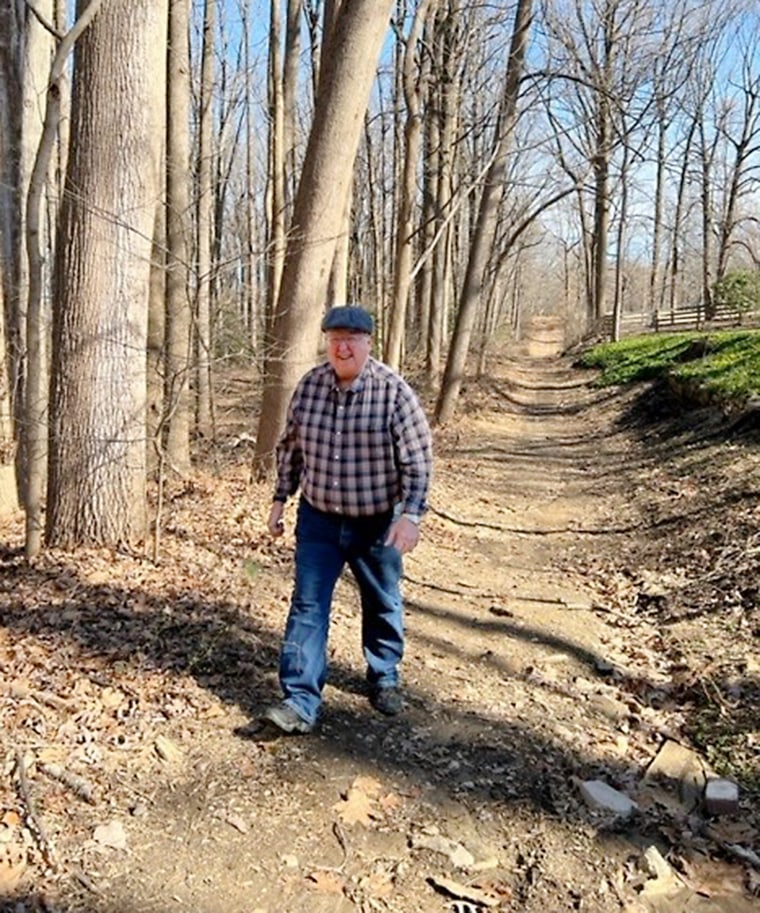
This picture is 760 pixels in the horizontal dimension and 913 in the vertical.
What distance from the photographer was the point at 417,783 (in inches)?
143

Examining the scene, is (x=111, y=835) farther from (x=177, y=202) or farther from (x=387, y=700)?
(x=177, y=202)

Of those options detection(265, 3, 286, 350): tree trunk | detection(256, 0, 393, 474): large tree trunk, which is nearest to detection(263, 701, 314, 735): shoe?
detection(256, 0, 393, 474): large tree trunk

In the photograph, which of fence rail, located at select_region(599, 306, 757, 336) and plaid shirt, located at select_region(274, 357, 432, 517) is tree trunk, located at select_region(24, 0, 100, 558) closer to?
plaid shirt, located at select_region(274, 357, 432, 517)

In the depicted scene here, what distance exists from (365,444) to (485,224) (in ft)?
38.7

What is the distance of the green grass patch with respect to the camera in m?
12.1

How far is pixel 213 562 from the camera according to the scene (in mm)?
6105

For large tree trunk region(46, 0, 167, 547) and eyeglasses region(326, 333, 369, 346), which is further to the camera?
large tree trunk region(46, 0, 167, 547)

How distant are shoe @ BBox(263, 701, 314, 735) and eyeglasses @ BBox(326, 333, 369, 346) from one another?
1.72m

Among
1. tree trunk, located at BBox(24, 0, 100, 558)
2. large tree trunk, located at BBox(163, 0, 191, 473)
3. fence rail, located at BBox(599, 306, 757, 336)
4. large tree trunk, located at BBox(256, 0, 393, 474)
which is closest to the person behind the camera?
tree trunk, located at BBox(24, 0, 100, 558)

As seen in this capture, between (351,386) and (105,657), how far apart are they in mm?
1999

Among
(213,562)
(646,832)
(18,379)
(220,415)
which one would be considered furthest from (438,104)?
(646,832)

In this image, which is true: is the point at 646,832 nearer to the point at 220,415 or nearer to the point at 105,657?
the point at 105,657

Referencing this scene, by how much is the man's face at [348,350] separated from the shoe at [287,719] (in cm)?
159

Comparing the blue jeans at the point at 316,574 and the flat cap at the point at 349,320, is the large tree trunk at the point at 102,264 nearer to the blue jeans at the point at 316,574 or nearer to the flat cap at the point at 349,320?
the blue jeans at the point at 316,574
